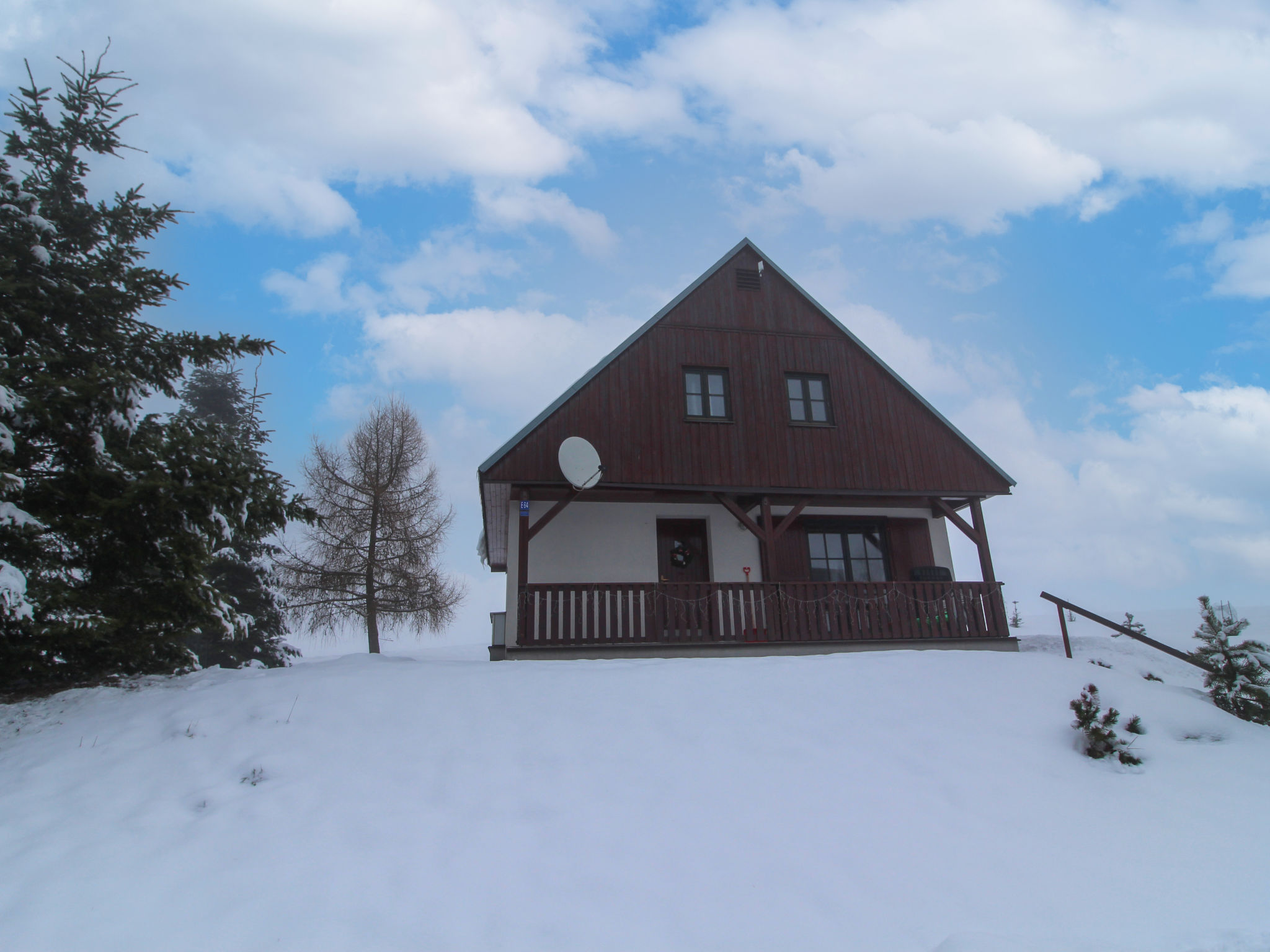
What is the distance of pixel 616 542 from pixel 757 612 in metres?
2.78

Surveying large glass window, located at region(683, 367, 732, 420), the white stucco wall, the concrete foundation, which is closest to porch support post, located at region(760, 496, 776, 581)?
the white stucco wall

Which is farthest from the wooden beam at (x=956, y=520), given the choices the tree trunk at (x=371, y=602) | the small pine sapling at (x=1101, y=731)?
the tree trunk at (x=371, y=602)

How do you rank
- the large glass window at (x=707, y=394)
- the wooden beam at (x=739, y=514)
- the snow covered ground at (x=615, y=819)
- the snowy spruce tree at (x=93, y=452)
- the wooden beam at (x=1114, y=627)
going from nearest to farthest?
the snow covered ground at (x=615, y=819) < the snowy spruce tree at (x=93, y=452) < the wooden beam at (x=1114, y=627) < the wooden beam at (x=739, y=514) < the large glass window at (x=707, y=394)

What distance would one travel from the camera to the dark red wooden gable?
11945 millimetres

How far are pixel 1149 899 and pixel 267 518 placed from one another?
7.62 metres

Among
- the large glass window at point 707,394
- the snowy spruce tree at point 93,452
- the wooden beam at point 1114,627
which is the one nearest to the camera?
the snowy spruce tree at point 93,452

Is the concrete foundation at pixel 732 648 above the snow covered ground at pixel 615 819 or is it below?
above

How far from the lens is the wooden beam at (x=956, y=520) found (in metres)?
13.0

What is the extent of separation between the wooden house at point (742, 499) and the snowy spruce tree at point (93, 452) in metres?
4.68

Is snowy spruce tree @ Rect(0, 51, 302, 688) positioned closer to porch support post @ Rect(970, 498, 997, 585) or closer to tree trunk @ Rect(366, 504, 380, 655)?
tree trunk @ Rect(366, 504, 380, 655)

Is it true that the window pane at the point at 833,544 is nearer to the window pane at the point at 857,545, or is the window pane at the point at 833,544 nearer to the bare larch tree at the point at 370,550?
the window pane at the point at 857,545

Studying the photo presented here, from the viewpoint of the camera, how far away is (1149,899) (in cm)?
466

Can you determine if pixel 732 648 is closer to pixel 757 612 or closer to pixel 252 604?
pixel 757 612

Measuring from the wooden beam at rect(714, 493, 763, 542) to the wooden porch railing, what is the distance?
94 cm
